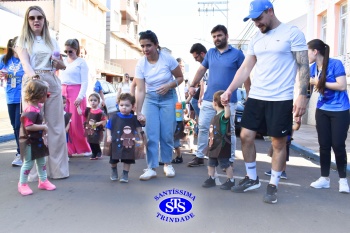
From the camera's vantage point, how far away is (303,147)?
30.9ft

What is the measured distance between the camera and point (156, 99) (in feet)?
18.2

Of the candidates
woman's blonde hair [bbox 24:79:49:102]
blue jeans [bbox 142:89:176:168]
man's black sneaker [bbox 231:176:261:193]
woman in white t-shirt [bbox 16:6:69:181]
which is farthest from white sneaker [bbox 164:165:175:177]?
woman's blonde hair [bbox 24:79:49:102]

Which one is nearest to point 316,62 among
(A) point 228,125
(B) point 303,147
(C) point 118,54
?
(A) point 228,125

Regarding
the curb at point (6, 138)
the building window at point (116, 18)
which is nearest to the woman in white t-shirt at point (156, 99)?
the curb at point (6, 138)

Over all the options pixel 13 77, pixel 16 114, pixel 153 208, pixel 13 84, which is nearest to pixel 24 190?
pixel 153 208

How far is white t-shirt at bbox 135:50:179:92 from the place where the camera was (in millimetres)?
5505

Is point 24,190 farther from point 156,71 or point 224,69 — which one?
point 224,69

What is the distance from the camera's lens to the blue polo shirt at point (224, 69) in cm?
599

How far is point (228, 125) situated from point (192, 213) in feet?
4.91

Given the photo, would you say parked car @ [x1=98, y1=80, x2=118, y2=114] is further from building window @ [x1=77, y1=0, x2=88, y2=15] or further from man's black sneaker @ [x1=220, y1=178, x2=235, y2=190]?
building window @ [x1=77, y1=0, x2=88, y2=15]

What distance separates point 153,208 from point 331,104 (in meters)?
2.67

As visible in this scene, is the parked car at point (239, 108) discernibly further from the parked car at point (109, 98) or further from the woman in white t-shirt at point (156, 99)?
the woman in white t-shirt at point (156, 99)

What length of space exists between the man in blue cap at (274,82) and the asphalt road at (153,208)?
48 centimetres

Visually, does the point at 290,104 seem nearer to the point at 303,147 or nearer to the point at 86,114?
the point at 86,114
